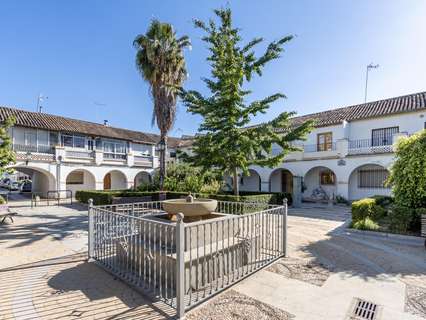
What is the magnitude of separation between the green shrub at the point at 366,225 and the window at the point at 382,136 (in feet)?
36.3

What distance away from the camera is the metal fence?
13.1 ft

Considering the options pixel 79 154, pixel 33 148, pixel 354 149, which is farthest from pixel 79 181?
pixel 354 149

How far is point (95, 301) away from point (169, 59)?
1438 centimetres

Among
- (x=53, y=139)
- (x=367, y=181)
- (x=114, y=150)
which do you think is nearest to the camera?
(x=367, y=181)

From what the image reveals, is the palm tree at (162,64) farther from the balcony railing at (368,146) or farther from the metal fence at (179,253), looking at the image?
the balcony railing at (368,146)

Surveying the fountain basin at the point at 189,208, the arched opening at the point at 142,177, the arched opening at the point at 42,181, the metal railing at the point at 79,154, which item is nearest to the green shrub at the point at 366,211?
the fountain basin at the point at 189,208

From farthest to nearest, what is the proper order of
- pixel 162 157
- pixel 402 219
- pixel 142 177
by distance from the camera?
pixel 142 177 < pixel 162 157 < pixel 402 219

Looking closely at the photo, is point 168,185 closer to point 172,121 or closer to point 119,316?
point 172,121

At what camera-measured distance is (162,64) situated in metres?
15.2

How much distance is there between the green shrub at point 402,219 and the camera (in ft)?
26.8

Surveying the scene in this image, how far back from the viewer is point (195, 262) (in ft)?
14.2

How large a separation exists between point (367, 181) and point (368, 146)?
270 cm

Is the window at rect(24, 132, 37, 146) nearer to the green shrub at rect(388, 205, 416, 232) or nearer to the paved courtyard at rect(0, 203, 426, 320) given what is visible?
the paved courtyard at rect(0, 203, 426, 320)

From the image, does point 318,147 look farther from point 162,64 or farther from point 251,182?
point 162,64
